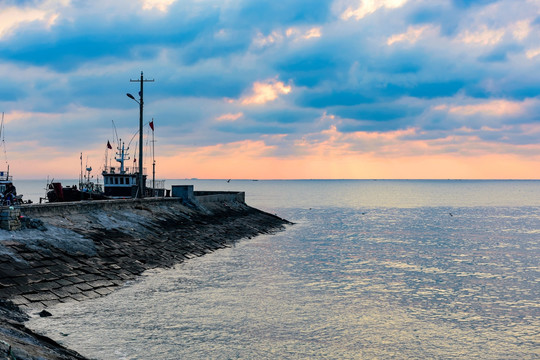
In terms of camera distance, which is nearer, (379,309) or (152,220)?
(379,309)

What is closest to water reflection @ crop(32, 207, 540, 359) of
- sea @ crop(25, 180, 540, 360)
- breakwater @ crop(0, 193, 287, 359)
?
sea @ crop(25, 180, 540, 360)

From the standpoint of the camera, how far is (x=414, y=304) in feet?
79.0

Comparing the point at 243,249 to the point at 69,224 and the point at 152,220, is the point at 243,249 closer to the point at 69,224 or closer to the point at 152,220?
the point at 152,220

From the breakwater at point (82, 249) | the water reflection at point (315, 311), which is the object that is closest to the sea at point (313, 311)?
the water reflection at point (315, 311)

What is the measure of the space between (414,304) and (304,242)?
1032 inches

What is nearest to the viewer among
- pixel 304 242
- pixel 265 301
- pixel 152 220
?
pixel 265 301

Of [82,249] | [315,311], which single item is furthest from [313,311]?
[82,249]

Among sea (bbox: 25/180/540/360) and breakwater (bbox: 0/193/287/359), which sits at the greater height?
breakwater (bbox: 0/193/287/359)

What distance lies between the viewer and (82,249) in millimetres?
27062

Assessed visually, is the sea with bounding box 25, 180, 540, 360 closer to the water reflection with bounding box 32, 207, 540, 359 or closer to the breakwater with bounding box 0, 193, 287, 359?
the water reflection with bounding box 32, 207, 540, 359

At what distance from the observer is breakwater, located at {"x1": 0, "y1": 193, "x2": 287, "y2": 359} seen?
18422 millimetres

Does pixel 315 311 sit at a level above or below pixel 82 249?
below

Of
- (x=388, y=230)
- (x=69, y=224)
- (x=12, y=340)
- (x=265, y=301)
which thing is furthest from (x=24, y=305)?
(x=388, y=230)

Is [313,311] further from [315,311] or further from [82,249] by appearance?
[82,249]
